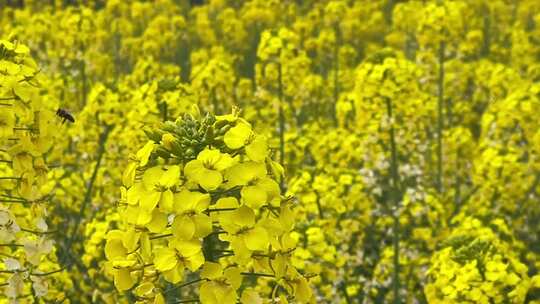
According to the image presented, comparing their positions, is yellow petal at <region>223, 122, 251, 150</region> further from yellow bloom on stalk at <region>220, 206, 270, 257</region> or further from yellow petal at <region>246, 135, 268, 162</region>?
yellow bloom on stalk at <region>220, 206, 270, 257</region>

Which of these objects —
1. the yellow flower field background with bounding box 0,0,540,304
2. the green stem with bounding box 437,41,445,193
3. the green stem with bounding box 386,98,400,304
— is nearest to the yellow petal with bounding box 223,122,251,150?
the yellow flower field background with bounding box 0,0,540,304

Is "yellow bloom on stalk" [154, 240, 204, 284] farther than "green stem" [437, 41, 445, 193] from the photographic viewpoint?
No

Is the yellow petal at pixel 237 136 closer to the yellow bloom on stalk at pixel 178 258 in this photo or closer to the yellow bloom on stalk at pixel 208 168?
the yellow bloom on stalk at pixel 208 168

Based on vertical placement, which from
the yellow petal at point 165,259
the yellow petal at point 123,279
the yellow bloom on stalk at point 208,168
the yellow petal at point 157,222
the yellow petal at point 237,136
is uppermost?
the yellow petal at point 237,136

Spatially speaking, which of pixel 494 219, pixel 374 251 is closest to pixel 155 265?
pixel 494 219

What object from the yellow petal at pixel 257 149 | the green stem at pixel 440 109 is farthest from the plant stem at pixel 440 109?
the yellow petal at pixel 257 149

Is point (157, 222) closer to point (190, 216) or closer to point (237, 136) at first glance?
point (190, 216)

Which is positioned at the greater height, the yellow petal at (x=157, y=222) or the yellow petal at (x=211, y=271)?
the yellow petal at (x=157, y=222)

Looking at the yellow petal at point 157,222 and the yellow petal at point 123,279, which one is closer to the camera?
the yellow petal at point 157,222

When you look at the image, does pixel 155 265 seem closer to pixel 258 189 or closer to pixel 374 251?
pixel 258 189

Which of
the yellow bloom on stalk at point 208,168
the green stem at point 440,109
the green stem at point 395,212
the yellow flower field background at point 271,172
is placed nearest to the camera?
the yellow bloom on stalk at point 208,168

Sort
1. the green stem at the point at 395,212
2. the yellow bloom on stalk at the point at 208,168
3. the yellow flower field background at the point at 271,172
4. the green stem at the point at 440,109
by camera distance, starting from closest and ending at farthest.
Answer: the yellow bloom on stalk at the point at 208,168 < the yellow flower field background at the point at 271,172 < the green stem at the point at 395,212 < the green stem at the point at 440,109

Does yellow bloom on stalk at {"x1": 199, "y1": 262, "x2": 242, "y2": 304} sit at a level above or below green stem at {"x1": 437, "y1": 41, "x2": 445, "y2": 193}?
above

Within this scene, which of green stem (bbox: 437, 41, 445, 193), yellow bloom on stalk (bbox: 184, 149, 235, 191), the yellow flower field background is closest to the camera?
yellow bloom on stalk (bbox: 184, 149, 235, 191)
